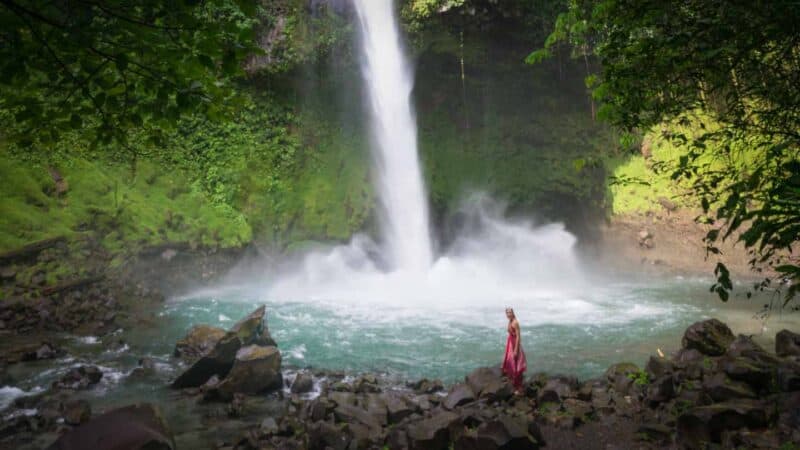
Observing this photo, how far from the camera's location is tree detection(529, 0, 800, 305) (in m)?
3.27

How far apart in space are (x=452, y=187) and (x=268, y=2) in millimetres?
11981

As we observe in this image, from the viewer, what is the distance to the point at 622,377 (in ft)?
26.2

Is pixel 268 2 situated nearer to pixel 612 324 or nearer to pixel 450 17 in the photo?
pixel 450 17

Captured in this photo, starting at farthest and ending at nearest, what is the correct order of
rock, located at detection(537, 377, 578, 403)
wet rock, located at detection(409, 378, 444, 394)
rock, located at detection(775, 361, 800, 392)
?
wet rock, located at detection(409, 378, 444, 394) → rock, located at detection(537, 377, 578, 403) → rock, located at detection(775, 361, 800, 392)

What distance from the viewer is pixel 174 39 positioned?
11.7 feet

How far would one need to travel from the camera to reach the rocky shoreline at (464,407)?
18.1 ft

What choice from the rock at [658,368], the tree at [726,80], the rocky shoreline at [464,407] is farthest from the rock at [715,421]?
the rock at [658,368]

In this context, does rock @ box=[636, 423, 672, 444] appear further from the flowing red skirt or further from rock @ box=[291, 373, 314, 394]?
rock @ box=[291, 373, 314, 394]

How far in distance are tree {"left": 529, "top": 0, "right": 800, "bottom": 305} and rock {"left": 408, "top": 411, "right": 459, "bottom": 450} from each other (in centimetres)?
330

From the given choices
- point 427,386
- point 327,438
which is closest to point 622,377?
point 427,386

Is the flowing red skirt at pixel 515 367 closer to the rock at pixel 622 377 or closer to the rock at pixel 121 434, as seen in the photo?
the rock at pixel 622 377

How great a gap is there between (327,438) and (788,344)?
740 cm

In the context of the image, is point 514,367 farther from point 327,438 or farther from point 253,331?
point 253,331

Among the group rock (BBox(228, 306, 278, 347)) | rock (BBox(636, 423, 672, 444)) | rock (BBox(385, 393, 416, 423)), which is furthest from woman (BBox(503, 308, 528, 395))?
rock (BBox(228, 306, 278, 347))
